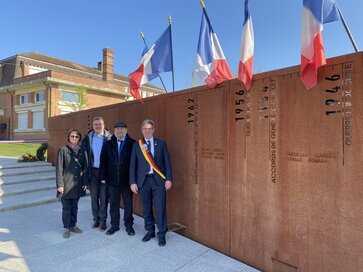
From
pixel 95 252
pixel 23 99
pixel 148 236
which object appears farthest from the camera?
pixel 23 99

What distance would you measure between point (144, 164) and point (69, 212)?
61.0 inches

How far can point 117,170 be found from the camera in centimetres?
447

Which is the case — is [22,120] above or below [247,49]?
above

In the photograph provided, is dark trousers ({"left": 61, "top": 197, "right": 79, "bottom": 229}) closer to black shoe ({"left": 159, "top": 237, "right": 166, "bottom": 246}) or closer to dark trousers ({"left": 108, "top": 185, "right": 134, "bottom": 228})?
dark trousers ({"left": 108, "top": 185, "right": 134, "bottom": 228})

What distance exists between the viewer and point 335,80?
2.88 metres

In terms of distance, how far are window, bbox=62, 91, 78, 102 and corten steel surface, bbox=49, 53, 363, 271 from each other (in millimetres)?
25209

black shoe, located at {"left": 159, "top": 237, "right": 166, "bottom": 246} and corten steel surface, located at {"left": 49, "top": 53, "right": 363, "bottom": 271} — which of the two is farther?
black shoe, located at {"left": 159, "top": 237, "right": 166, "bottom": 246}

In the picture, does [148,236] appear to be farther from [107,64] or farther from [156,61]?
[107,64]

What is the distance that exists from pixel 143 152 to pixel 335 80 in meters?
2.70

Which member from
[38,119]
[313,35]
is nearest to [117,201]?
[313,35]

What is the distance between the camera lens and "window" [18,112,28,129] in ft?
92.8

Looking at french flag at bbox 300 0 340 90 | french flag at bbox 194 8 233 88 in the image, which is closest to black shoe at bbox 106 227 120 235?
french flag at bbox 194 8 233 88

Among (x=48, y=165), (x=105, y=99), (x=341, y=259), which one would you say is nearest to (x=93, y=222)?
(x=341, y=259)

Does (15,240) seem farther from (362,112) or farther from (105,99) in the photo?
(105,99)
